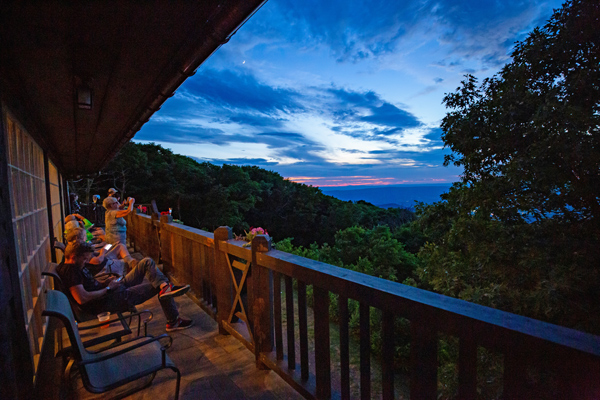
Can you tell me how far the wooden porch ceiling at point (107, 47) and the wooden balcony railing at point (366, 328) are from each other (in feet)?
4.41

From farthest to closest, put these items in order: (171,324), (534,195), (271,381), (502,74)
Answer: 1. (502,74)
2. (534,195)
3. (171,324)
4. (271,381)

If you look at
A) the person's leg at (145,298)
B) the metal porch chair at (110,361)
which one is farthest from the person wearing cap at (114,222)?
the metal porch chair at (110,361)

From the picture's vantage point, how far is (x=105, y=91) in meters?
1.96

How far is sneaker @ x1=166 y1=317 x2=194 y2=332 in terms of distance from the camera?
10.2 ft

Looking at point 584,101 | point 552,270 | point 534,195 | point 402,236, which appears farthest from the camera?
point 402,236

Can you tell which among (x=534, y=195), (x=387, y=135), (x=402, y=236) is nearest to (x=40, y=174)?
(x=534, y=195)

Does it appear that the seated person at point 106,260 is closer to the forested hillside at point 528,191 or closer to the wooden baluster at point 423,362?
the wooden baluster at point 423,362

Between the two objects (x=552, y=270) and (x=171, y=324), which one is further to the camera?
(x=552, y=270)

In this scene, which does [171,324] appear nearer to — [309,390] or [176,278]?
[176,278]

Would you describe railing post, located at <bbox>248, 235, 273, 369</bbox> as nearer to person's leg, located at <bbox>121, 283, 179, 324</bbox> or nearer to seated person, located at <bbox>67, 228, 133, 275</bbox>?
person's leg, located at <bbox>121, 283, 179, 324</bbox>

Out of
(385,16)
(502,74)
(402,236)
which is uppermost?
(385,16)

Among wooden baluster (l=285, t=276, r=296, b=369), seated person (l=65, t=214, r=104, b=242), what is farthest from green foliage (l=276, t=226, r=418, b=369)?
wooden baluster (l=285, t=276, r=296, b=369)

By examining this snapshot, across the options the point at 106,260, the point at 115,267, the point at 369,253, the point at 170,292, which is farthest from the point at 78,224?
the point at 369,253

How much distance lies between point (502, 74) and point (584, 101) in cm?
247
